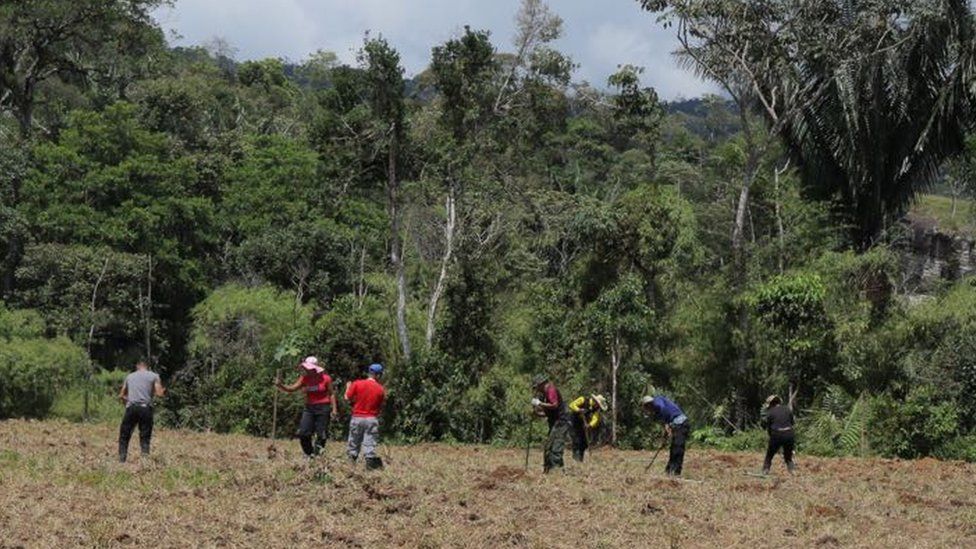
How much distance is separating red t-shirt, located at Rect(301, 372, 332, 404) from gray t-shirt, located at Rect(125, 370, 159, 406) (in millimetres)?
2025

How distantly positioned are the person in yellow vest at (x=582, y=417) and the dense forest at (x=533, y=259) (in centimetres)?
928

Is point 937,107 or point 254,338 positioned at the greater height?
point 937,107

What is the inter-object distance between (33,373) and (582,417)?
2002cm

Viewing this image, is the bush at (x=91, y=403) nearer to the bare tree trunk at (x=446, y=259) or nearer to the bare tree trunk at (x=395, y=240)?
the bare tree trunk at (x=395, y=240)

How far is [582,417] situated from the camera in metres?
18.2

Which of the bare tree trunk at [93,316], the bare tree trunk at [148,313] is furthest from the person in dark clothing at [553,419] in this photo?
the bare tree trunk at [148,313]

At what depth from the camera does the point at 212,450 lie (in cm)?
1966

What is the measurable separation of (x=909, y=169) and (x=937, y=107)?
1.95 m

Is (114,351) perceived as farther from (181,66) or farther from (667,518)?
(667,518)

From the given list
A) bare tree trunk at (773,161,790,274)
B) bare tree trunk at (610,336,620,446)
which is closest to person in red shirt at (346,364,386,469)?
bare tree trunk at (610,336,620,446)

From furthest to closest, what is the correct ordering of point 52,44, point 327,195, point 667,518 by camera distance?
point 52,44
point 327,195
point 667,518

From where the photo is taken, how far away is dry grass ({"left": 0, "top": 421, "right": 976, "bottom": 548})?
1041 centimetres

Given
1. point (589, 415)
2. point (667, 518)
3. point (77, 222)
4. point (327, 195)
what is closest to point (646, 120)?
point (327, 195)

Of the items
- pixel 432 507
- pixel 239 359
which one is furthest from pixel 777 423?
pixel 239 359
